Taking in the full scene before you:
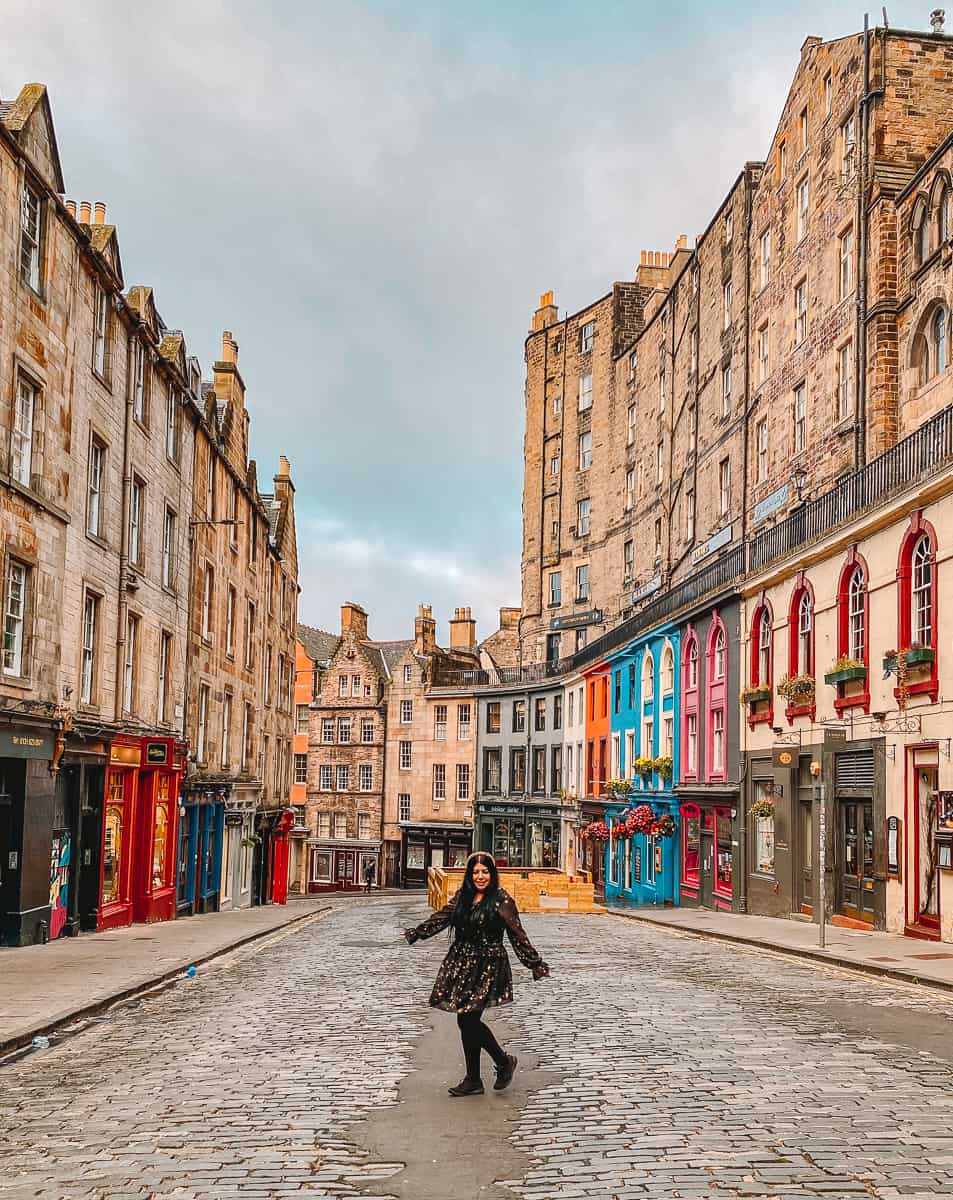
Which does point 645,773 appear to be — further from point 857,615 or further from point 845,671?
point 845,671

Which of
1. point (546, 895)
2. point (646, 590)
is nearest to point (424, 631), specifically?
point (646, 590)

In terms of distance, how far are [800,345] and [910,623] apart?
14.7 metres

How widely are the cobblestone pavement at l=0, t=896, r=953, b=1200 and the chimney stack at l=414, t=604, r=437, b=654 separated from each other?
54.9 m

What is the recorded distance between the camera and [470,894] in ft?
29.5

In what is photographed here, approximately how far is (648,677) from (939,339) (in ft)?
53.7

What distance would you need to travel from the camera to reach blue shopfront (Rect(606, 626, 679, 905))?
36.9m

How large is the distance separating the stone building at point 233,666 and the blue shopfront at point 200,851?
0.15 feet

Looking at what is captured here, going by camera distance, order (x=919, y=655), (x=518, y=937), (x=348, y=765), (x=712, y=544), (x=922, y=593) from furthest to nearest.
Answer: (x=348, y=765)
(x=712, y=544)
(x=922, y=593)
(x=919, y=655)
(x=518, y=937)

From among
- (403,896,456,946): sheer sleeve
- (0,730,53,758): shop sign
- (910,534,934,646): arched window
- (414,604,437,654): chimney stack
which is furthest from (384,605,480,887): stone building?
(403,896,456,946): sheer sleeve

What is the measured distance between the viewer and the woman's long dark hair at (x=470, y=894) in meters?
8.92

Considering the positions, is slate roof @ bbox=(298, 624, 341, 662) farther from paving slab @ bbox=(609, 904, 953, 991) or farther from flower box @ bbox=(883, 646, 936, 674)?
flower box @ bbox=(883, 646, 936, 674)

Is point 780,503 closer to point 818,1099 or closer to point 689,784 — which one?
point 689,784

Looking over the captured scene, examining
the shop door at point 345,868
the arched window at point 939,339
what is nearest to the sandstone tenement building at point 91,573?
the arched window at point 939,339

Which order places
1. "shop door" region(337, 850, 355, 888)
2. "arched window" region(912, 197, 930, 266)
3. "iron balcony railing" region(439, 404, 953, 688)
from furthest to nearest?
"shop door" region(337, 850, 355, 888), "arched window" region(912, 197, 930, 266), "iron balcony railing" region(439, 404, 953, 688)
